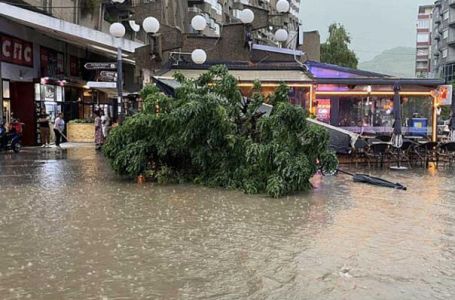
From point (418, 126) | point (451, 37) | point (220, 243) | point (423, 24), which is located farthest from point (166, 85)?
point (423, 24)

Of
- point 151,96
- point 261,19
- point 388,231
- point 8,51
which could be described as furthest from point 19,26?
point 388,231

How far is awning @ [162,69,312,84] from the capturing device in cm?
1822

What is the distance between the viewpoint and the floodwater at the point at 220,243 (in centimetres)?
514

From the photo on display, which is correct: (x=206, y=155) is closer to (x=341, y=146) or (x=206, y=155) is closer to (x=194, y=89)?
(x=194, y=89)

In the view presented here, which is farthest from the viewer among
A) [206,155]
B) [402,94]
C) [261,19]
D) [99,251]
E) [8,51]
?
[261,19]

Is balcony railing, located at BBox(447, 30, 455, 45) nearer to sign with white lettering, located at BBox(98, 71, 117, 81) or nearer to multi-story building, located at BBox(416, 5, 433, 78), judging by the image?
multi-story building, located at BBox(416, 5, 433, 78)

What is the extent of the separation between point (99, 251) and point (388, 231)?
Answer: 13.1ft

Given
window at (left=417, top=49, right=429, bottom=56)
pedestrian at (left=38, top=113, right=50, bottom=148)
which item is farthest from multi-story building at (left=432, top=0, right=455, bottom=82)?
pedestrian at (left=38, top=113, right=50, bottom=148)

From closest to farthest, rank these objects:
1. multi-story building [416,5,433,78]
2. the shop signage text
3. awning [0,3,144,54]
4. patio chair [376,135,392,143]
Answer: the shop signage text, patio chair [376,135,392,143], awning [0,3,144,54], multi-story building [416,5,433,78]

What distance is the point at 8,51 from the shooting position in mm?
21719

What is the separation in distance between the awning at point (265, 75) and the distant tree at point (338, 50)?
30316 mm

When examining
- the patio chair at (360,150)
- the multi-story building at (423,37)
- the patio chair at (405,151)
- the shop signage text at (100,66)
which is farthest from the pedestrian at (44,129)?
the multi-story building at (423,37)

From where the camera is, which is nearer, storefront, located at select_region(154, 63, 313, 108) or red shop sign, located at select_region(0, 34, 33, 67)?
storefront, located at select_region(154, 63, 313, 108)

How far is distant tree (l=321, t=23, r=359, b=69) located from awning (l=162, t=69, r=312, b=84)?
30.3 meters
